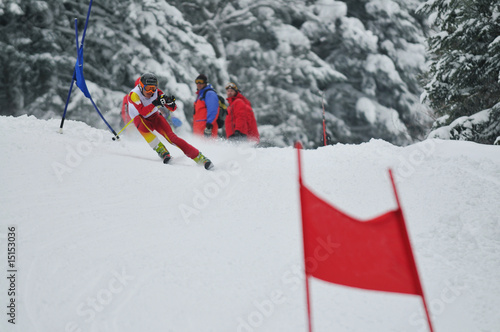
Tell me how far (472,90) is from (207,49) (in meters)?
7.74

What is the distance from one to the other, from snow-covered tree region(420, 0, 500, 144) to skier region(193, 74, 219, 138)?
392 cm

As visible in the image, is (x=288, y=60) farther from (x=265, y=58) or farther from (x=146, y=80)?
(x=146, y=80)

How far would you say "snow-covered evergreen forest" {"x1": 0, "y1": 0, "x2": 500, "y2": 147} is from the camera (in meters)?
7.30

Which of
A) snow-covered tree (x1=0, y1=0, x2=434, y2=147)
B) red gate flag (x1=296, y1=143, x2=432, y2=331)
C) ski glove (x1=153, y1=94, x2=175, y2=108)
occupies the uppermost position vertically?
red gate flag (x1=296, y1=143, x2=432, y2=331)

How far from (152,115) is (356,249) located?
4.75m

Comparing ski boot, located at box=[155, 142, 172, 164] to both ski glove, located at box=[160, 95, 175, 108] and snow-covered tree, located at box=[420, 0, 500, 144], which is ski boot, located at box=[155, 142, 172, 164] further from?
snow-covered tree, located at box=[420, 0, 500, 144]

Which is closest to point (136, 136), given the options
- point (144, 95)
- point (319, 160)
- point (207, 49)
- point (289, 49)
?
point (144, 95)

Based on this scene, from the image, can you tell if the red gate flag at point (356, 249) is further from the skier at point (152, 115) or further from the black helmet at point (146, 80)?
the black helmet at point (146, 80)

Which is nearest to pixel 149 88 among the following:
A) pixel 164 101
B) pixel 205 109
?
pixel 164 101

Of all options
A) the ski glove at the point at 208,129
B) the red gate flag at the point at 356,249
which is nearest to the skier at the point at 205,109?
the ski glove at the point at 208,129

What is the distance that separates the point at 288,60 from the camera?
621 inches

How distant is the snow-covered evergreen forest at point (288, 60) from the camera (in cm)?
730

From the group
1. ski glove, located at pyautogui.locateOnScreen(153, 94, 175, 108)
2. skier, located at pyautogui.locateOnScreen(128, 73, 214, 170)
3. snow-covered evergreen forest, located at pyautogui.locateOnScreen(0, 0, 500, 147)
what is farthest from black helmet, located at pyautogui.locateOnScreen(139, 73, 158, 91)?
snow-covered evergreen forest, located at pyautogui.locateOnScreen(0, 0, 500, 147)

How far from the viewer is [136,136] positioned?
8680mm
